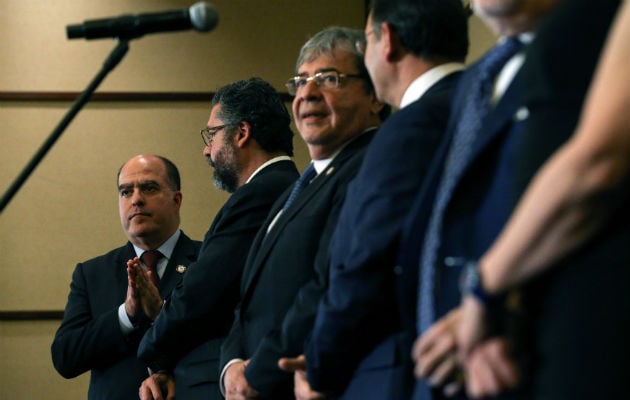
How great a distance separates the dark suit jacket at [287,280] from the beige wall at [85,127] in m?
2.89

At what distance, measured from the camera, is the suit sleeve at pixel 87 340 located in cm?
396

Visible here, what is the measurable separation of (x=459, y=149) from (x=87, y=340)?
8.34 feet

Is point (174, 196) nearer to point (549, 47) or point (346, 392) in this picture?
point (346, 392)

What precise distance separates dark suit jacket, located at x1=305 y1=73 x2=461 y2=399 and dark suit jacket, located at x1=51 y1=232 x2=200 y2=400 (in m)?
1.84

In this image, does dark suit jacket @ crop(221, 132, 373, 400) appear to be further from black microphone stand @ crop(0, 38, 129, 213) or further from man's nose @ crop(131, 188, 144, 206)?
man's nose @ crop(131, 188, 144, 206)

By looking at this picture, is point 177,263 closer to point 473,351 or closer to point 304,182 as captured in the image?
point 304,182

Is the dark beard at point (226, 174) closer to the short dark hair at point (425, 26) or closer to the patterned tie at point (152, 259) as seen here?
the patterned tie at point (152, 259)

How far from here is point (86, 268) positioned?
4.30 metres

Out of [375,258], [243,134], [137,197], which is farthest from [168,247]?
[375,258]

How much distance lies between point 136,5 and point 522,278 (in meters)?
4.80

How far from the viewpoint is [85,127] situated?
19.1 feet

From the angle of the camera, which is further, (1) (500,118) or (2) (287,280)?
(2) (287,280)

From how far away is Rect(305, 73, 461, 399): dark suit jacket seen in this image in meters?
2.02

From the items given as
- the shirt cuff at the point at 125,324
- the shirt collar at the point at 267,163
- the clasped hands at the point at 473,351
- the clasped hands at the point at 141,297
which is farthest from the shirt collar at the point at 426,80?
the shirt cuff at the point at 125,324
